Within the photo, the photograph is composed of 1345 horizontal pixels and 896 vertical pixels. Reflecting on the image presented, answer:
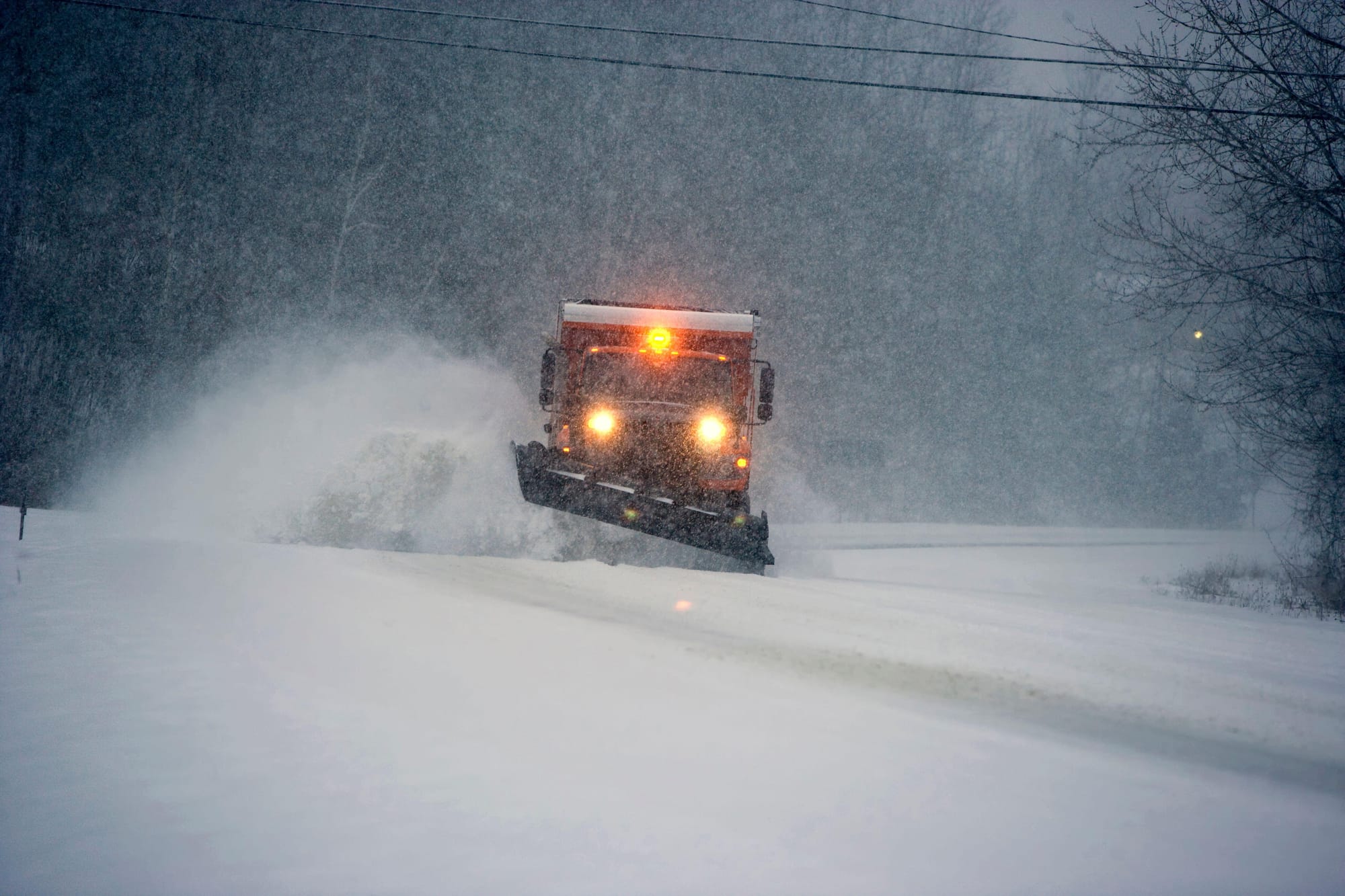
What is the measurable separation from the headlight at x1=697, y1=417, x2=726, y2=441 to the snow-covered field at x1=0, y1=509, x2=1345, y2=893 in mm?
4120

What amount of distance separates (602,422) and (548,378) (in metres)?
1.07

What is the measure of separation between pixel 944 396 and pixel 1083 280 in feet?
31.9

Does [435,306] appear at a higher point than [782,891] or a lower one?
higher

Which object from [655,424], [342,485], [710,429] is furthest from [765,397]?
[342,485]

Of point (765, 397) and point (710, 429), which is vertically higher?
point (765, 397)

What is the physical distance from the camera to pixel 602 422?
1022cm

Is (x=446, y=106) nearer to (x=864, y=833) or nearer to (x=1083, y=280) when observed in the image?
(x=1083, y=280)

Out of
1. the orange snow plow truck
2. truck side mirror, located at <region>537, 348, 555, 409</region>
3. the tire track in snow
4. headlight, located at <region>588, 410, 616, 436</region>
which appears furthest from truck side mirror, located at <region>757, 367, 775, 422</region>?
the tire track in snow

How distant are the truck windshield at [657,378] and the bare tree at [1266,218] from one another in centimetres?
493

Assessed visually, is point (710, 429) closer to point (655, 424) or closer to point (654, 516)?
point (655, 424)

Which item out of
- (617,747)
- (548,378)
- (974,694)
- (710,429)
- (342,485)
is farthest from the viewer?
(548,378)

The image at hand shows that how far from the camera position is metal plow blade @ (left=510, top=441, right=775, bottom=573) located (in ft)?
27.9

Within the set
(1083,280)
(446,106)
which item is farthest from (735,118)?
(1083,280)

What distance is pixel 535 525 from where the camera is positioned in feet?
29.4
